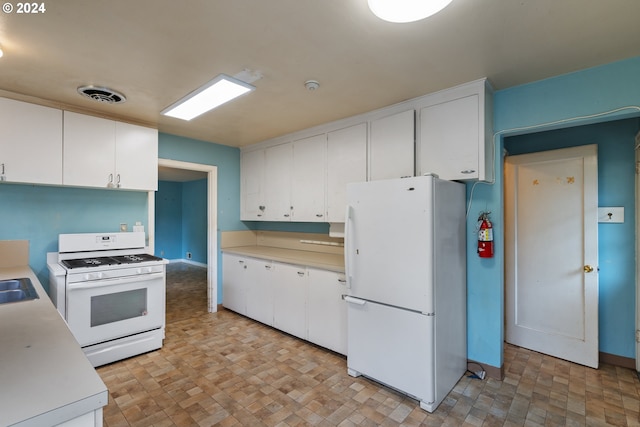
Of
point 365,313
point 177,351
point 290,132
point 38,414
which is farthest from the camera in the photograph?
point 290,132

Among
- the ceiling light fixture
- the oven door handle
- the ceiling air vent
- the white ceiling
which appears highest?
the white ceiling

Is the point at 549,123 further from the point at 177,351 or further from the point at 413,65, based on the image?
the point at 177,351

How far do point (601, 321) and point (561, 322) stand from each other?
12.1 inches

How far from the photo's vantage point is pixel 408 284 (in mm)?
2193

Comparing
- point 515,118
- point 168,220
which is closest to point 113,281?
point 515,118

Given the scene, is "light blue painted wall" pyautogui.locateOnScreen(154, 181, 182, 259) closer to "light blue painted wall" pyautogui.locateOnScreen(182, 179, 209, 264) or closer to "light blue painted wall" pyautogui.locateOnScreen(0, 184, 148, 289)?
"light blue painted wall" pyautogui.locateOnScreen(182, 179, 209, 264)

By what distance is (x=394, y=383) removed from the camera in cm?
229

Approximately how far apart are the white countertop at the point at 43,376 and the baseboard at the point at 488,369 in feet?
8.83

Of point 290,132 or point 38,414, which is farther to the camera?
point 290,132

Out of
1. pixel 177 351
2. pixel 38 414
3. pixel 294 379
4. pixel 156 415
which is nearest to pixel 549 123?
pixel 294 379

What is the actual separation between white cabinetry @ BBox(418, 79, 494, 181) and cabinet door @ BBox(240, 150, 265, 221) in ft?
7.60

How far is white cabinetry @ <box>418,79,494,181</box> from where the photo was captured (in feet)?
7.64

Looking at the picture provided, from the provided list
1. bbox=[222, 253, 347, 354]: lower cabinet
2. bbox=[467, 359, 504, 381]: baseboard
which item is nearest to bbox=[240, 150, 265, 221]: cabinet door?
bbox=[222, 253, 347, 354]: lower cabinet

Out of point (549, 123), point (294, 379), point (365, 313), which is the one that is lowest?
point (294, 379)
